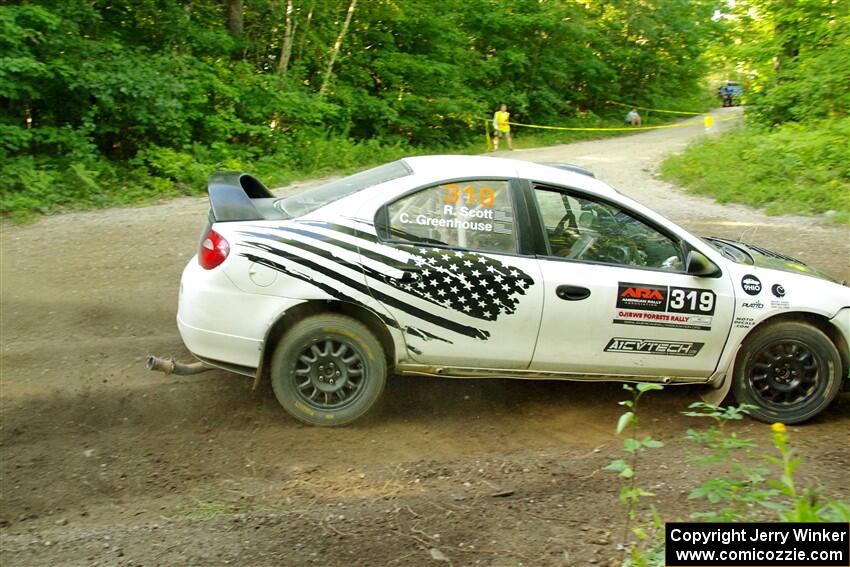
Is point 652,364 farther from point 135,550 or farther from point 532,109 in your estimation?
point 532,109

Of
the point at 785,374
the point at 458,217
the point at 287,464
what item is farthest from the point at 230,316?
the point at 785,374

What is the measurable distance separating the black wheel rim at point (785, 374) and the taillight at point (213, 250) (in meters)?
3.62

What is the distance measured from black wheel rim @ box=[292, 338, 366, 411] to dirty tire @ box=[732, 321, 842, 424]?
2.62m

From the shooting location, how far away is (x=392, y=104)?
2153cm

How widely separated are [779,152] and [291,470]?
45.1 ft

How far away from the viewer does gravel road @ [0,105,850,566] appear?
3.82 metres

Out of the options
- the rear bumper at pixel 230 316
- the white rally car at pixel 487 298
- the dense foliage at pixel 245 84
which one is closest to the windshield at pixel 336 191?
the white rally car at pixel 487 298

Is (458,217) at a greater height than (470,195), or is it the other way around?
(470,195)

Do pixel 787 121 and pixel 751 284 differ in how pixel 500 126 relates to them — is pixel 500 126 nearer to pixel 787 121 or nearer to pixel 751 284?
pixel 787 121

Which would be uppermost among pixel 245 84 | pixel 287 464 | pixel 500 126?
pixel 245 84

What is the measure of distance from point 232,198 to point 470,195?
1636mm

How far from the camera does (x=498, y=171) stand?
5.24 meters

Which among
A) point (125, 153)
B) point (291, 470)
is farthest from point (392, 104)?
point (291, 470)

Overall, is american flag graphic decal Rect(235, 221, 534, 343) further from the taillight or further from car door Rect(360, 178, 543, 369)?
the taillight
